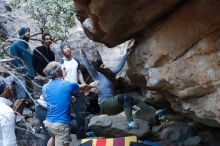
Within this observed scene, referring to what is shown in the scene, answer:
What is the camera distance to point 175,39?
Answer: 6.69 m

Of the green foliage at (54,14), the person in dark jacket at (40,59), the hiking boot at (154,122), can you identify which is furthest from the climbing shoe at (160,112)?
the green foliage at (54,14)

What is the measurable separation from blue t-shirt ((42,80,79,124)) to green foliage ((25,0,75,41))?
5299 millimetres

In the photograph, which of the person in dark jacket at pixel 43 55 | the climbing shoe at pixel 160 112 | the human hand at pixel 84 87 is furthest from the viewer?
the person in dark jacket at pixel 43 55

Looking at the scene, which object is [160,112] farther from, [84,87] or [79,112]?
[79,112]

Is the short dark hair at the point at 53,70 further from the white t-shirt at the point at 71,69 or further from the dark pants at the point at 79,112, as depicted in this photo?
the white t-shirt at the point at 71,69

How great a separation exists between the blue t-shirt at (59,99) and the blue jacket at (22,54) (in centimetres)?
274

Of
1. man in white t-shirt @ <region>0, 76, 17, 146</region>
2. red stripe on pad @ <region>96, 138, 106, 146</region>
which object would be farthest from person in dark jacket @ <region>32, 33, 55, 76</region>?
man in white t-shirt @ <region>0, 76, 17, 146</region>

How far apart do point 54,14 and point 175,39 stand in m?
6.00

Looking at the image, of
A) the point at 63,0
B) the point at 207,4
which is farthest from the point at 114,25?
the point at 63,0

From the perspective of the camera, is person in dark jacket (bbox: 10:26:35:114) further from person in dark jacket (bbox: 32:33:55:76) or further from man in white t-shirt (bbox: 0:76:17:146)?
man in white t-shirt (bbox: 0:76:17:146)

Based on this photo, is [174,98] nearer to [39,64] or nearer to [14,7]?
[39,64]

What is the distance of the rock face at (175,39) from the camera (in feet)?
21.0

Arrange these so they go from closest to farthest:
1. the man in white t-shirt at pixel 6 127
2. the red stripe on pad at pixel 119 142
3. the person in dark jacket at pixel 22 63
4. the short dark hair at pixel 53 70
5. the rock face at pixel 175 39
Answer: the man in white t-shirt at pixel 6 127 → the rock face at pixel 175 39 → the short dark hair at pixel 53 70 → the red stripe on pad at pixel 119 142 → the person in dark jacket at pixel 22 63

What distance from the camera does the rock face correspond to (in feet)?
21.0
